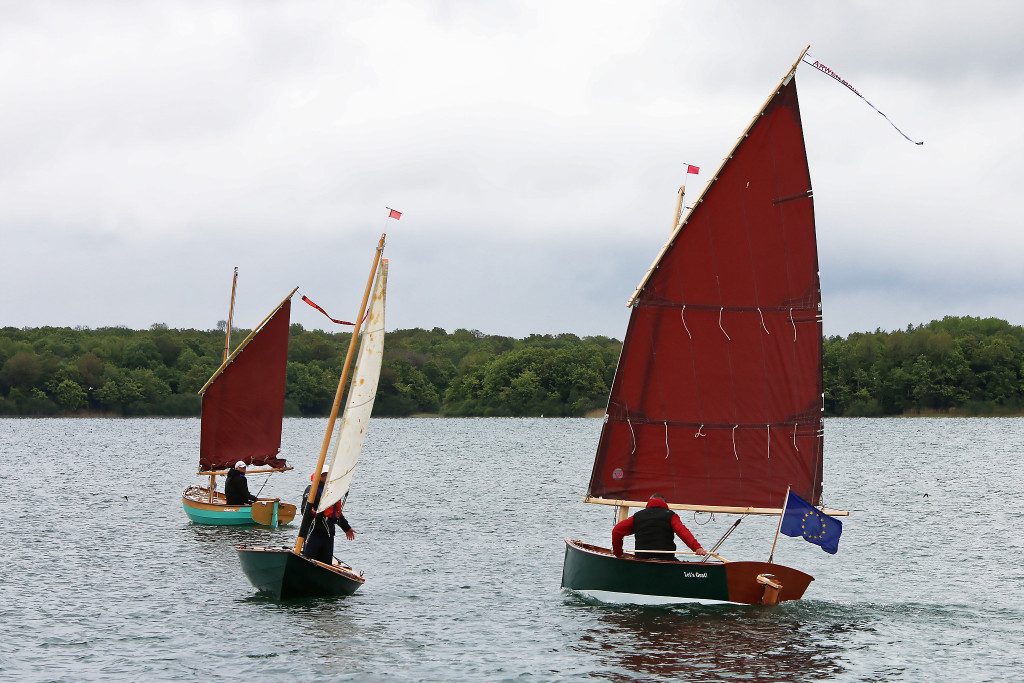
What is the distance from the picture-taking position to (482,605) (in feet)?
96.0

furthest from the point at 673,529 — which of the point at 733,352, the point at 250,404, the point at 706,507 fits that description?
the point at 250,404

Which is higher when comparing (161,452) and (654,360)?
(654,360)

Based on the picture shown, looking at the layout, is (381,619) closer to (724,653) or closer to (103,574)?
(724,653)

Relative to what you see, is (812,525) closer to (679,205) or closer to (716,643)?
(716,643)

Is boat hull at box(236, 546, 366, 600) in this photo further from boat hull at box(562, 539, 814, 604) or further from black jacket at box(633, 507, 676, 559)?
black jacket at box(633, 507, 676, 559)

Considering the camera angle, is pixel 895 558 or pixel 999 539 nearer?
pixel 895 558

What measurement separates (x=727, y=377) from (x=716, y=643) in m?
6.36

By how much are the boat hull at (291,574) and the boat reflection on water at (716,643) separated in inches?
245

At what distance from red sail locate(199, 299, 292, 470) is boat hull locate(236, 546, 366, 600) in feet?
66.0

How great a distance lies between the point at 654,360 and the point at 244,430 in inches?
1028

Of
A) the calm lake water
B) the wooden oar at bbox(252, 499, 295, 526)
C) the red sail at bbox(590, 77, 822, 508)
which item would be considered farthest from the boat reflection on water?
the wooden oar at bbox(252, 499, 295, 526)

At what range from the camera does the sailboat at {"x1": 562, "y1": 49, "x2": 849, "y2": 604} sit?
25.7 m

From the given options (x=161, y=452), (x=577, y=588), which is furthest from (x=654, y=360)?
(x=161, y=452)

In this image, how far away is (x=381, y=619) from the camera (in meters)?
26.8
